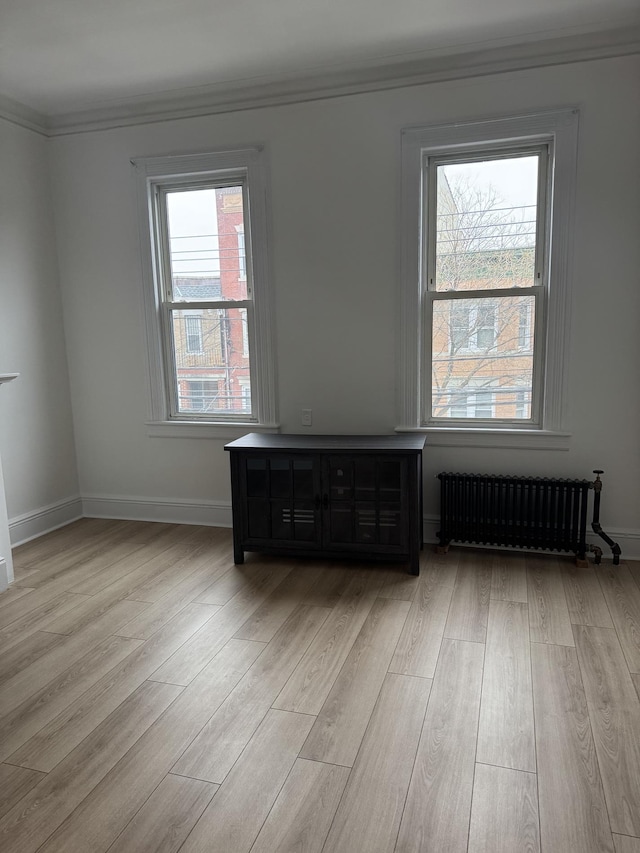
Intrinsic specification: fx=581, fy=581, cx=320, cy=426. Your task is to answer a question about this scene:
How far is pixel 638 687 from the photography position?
7.18ft

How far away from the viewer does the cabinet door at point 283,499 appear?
336 cm

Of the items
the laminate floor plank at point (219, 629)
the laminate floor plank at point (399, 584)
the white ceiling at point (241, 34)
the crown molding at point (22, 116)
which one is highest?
the white ceiling at point (241, 34)

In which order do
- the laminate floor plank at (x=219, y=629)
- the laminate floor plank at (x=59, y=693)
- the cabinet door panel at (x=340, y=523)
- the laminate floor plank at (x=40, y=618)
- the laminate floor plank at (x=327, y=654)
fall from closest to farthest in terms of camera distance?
1. the laminate floor plank at (x=59, y=693)
2. the laminate floor plank at (x=327, y=654)
3. the laminate floor plank at (x=219, y=629)
4. the laminate floor plank at (x=40, y=618)
5. the cabinet door panel at (x=340, y=523)

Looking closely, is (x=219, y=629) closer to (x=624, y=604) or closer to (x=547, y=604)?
(x=547, y=604)

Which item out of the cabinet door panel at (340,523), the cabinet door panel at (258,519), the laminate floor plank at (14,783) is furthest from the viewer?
the cabinet door panel at (258,519)

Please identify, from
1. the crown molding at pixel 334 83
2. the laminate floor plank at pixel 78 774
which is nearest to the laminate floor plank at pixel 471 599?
the laminate floor plank at pixel 78 774

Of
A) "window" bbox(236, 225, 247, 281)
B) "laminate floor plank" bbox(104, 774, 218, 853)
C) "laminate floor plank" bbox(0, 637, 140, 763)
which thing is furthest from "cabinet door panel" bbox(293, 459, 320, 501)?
"laminate floor plank" bbox(104, 774, 218, 853)

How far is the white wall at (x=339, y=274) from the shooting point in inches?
127

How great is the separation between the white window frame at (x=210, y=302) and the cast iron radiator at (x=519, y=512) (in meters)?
1.30

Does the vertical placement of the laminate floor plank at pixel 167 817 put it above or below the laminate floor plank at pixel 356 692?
below

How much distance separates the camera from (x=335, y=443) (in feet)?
11.2

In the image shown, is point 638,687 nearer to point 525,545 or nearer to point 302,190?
point 525,545

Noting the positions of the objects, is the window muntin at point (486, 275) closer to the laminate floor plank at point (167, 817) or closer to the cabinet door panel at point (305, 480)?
the cabinet door panel at point (305, 480)

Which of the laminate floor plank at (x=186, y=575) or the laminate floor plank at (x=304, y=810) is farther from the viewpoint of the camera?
the laminate floor plank at (x=186, y=575)
